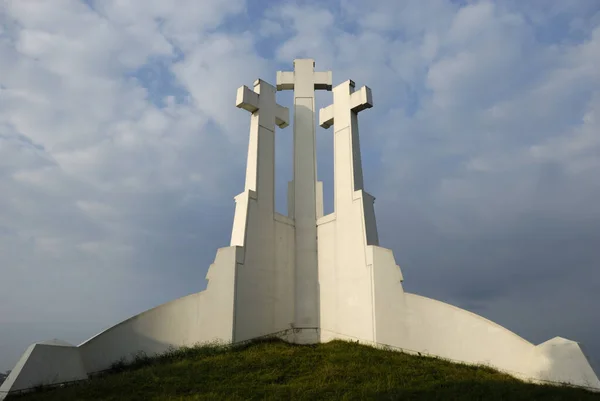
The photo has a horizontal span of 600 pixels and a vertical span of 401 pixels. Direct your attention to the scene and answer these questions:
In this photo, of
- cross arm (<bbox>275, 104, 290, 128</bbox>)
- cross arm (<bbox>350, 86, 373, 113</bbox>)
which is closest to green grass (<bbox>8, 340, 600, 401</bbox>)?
cross arm (<bbox>350, 86, 373, 113</bbox>)

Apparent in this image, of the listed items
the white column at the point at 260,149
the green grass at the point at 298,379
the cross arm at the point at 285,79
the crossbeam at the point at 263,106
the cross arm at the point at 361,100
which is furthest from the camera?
the cross arm at the point at 285,79

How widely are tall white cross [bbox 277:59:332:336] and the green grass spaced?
2.55m

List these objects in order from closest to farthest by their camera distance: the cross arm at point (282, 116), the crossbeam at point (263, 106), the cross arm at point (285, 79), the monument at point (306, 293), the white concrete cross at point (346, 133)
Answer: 1. the monument at point (306, 293)
2. the white concrete cross at point (346, 133)
3. the crossbeam at point (263, 106)
4. the cross arm at point (282, 116)
5. the cross arm at point (285, 79)

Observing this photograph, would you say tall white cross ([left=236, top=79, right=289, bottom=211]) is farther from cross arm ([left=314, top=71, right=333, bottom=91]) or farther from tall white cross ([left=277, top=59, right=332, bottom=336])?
cross arm ([left=314, top=71, right=333, bottom=91])

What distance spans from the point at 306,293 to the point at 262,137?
5.39 metres

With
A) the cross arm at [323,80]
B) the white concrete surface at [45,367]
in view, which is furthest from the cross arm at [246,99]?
the white concrete surface at [45,367]

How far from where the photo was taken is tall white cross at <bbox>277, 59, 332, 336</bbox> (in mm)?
16531

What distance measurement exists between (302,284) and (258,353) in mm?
3755

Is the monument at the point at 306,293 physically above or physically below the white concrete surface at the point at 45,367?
above

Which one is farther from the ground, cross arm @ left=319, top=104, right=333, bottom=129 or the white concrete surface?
cross arm @ left=319, top=104, right=333, bottom=129

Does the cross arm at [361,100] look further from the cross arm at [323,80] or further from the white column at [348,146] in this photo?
the cross arm at [323,80]

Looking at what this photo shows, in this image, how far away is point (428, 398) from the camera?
30.1 feet

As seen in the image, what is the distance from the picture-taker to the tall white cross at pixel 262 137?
16750 mm

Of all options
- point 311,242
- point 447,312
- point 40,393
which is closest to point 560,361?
point 447,312
